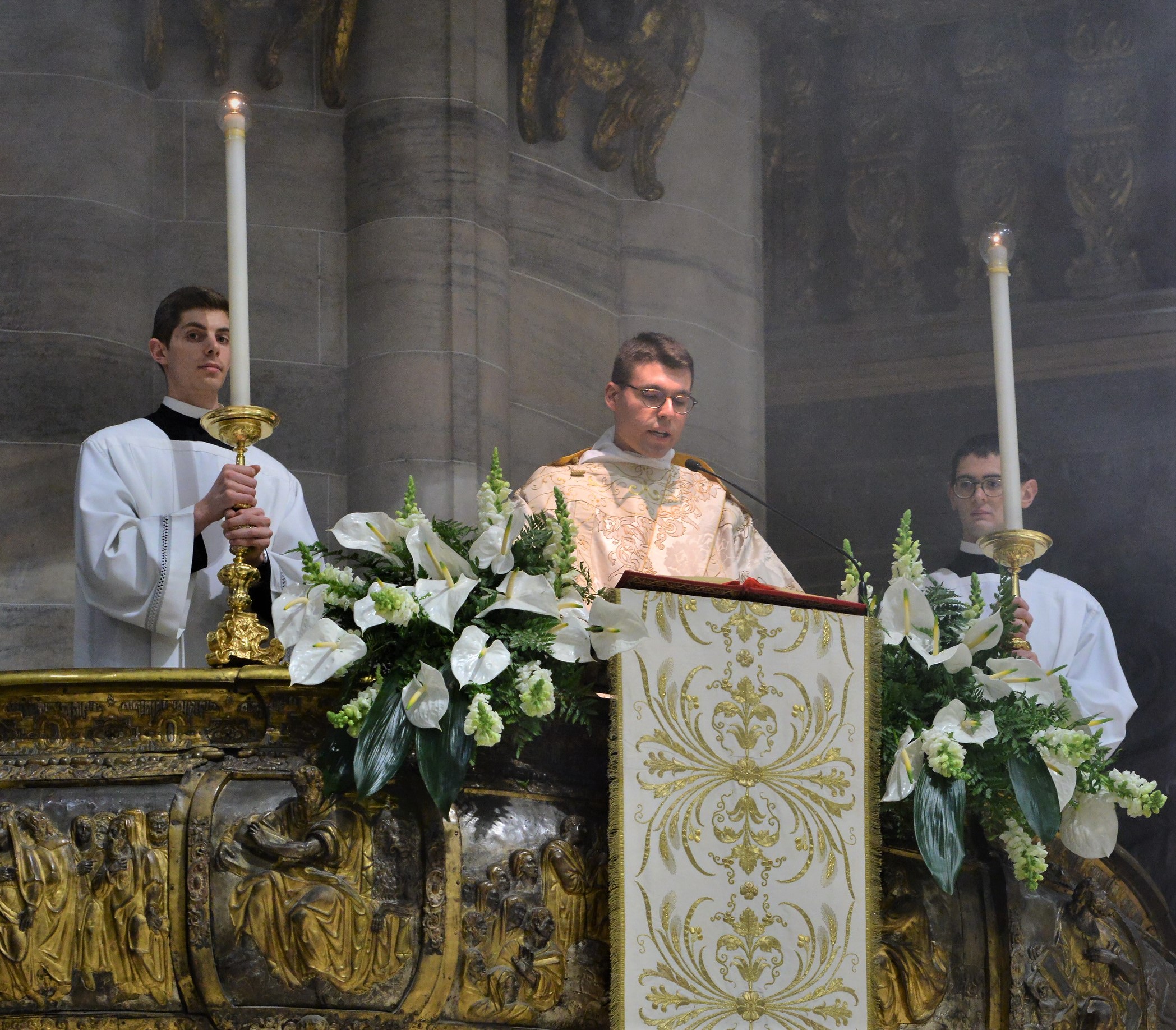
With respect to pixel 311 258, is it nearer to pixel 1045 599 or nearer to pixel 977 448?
pixel 977 448

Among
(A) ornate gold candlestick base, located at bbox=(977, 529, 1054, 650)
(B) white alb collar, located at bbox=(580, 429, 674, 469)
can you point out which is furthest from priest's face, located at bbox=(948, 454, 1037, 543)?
(A) ornate gold candlestick base, located at bbox=(977, 529, 1054, 650)

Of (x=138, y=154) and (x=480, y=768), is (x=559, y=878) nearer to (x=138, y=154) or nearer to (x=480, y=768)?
(x=480, y=768)

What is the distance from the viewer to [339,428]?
689 cm

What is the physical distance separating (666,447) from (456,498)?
1089mm

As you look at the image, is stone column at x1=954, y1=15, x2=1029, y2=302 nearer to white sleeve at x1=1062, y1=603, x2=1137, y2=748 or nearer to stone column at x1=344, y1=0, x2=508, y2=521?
white sleeve at x1=1062, y1=603, x2=1137, y2=748

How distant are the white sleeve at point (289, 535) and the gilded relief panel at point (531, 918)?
50.2 inches

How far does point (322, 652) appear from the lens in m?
3.88

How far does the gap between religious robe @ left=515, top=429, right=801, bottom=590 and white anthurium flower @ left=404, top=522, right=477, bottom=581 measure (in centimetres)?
157

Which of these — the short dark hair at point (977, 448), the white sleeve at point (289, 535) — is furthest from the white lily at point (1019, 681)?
the short dark hair at point (977, 448)

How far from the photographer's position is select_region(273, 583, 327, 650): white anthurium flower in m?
4.01

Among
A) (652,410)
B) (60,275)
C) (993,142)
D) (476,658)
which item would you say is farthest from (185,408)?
(993,142)

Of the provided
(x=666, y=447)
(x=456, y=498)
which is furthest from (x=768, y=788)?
(x=456, y=498)

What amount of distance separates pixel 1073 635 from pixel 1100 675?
0.50ft

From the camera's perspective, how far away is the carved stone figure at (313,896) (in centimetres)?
380
